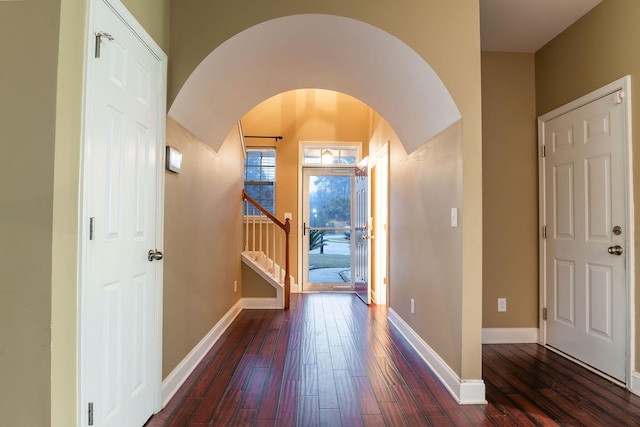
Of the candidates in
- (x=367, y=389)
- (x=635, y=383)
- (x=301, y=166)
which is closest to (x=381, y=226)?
(x=301, y=166)

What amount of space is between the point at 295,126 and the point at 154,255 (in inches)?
162

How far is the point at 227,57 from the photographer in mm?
2320

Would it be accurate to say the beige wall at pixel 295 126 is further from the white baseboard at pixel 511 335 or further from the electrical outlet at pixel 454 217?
the electrical outlet at pixel 454 217

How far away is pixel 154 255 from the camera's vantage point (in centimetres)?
192

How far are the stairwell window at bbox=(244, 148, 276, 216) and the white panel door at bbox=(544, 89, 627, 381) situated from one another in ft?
12.2

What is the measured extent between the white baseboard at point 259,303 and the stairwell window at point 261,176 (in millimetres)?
1548

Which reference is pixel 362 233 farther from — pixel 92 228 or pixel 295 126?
pixel 92 228

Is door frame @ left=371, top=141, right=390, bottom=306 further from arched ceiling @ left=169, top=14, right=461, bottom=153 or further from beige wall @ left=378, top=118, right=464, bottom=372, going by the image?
arched ceiling @ left=169, top=14, right=461, bottom=153

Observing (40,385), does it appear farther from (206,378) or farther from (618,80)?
(618,80)

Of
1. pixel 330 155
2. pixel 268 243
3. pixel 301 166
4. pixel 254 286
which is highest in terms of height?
pixel 330 155

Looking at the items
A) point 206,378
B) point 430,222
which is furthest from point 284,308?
point 430,222

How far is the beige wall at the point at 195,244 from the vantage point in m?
2.18

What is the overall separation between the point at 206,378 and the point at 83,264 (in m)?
1.41

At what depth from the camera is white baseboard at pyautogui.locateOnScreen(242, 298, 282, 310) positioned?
4520 millimetres
